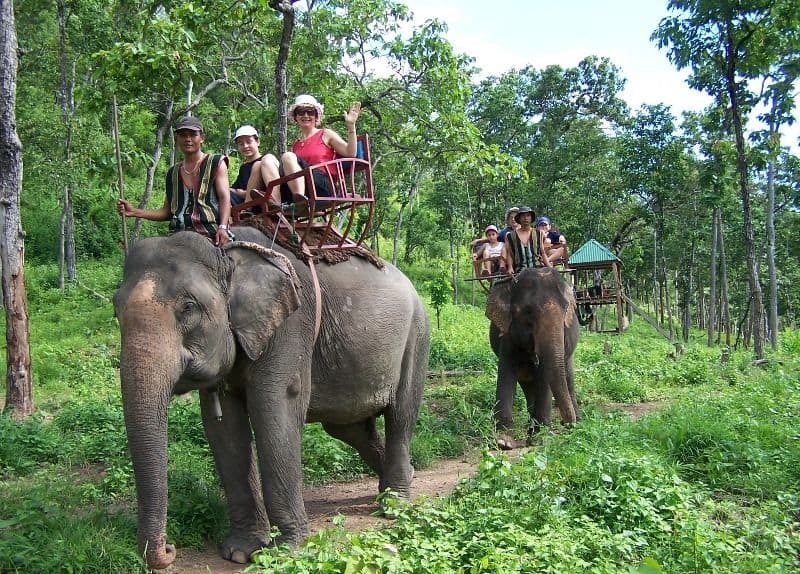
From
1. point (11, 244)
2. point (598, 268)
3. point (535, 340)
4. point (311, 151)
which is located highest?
point (311, 151)

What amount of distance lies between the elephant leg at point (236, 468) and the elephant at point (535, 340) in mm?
3958

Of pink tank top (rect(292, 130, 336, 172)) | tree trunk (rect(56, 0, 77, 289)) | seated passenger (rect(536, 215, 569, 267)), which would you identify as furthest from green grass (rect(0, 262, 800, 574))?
tree trunk (rect(56, 0, 77, 289))

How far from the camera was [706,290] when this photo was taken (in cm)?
5172

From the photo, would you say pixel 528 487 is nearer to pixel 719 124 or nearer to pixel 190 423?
pixel 190 423

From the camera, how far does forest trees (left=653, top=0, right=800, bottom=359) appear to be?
515 inches

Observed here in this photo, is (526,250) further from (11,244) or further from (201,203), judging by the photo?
(11,244)

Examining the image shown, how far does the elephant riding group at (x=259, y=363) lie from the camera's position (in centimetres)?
385

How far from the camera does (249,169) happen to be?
18.6 ft

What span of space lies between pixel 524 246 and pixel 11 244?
6.18 meters

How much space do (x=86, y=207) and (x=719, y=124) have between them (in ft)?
72.6

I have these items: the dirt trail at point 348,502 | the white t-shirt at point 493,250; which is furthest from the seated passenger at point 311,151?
the white t-shirt at point 493,250

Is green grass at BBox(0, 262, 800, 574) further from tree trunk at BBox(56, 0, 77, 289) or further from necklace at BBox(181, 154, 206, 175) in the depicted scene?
tree trunk at BBox(56, 0, 77, 289)

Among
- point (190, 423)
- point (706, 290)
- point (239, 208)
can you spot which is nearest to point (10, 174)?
point (190, 423)

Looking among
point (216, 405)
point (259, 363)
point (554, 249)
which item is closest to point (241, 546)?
point (216, 405)
